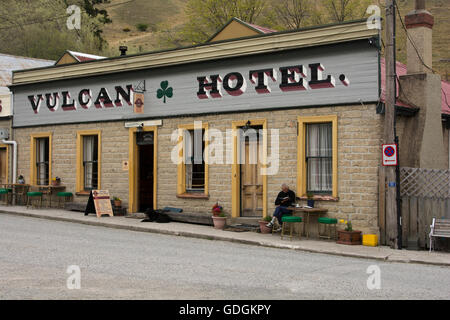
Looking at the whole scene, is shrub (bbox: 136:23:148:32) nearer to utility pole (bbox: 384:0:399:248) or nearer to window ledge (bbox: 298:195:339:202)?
window ledge (bbox: 298:195:339:202)

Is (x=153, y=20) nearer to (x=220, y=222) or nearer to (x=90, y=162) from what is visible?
(x=90, y=162)

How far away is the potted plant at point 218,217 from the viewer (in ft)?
55.9

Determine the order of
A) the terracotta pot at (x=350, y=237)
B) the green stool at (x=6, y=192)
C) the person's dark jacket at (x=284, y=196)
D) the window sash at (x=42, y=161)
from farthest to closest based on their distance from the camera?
the green stool at (x=6, y=192), the window sash at (x=42, y=161), the person's dark jacket at (x=284, y=196), the terracotta pot at (x=350, y=237)

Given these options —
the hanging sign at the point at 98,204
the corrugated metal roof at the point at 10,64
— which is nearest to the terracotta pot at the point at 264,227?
the hanging sign at the point at 98,204

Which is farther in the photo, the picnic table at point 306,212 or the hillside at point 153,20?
the hillside at point 153,20

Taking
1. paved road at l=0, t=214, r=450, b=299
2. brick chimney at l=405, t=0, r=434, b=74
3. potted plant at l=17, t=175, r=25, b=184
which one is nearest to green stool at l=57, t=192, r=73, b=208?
potted plant at l=17, t=175, r=25, b=184

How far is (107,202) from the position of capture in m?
20.0

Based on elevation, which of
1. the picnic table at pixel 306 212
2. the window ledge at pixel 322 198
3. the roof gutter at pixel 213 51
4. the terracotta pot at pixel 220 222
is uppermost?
the roof gutter at pixel 213 51

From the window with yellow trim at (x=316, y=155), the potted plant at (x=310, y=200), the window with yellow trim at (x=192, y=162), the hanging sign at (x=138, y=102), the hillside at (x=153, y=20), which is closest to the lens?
the potted plant at (x=310, y=200)

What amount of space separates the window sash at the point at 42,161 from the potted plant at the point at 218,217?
876 centimetres

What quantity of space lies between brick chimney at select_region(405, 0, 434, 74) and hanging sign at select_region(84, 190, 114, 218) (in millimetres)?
10532

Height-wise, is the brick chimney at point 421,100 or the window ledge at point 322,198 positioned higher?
the brick chimney at point 421,100

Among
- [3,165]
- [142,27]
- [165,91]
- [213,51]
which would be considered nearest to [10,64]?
[3,165]

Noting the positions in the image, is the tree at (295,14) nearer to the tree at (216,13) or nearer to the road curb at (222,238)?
the tree at (216,13)
